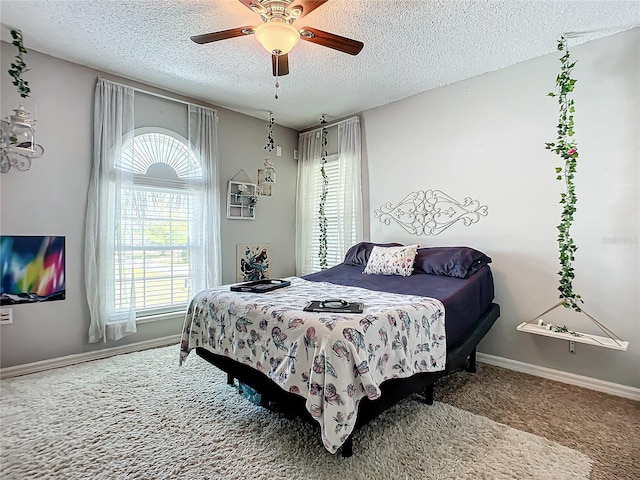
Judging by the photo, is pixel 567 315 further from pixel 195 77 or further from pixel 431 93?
pixel 195 77

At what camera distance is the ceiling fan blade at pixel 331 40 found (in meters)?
2.16

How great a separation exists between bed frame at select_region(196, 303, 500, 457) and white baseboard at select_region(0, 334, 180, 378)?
1.34m

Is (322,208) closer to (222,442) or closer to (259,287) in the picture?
(259,287)

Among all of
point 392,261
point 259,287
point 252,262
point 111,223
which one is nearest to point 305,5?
point 259,287

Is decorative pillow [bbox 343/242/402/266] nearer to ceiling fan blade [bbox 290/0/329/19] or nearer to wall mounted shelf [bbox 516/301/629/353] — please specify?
wall mounted shelf [bbox 516/301/629/353]

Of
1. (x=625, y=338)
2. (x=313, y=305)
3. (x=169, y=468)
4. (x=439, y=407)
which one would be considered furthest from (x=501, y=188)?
(x=169, y=468)

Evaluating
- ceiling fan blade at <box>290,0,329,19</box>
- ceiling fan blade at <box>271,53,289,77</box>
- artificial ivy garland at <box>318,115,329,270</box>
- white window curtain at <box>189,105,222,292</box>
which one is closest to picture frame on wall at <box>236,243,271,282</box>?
white window curtain at <box>189,105,222,292</box>

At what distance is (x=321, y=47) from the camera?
2.91 metres

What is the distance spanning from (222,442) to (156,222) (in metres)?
2.55

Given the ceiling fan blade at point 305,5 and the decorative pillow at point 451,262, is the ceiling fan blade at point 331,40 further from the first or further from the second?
the decorative pillow at point 451,262

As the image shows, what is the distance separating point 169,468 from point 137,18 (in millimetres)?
3004

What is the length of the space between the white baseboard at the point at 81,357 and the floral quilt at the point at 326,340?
1207mm

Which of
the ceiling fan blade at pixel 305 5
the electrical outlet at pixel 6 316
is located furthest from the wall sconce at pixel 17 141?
the ceiling fan blade at pixel 305 5

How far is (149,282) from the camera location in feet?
12.1
